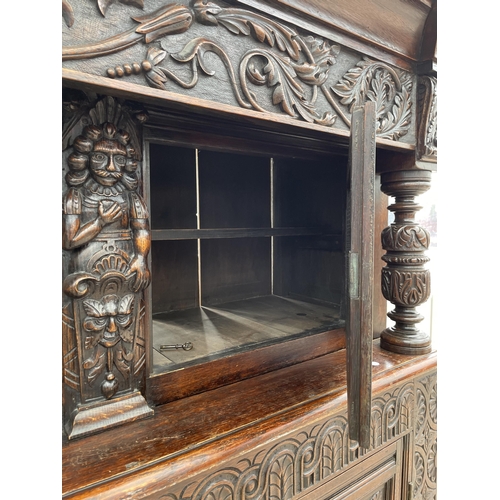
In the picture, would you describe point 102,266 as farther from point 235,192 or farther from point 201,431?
point 235,192

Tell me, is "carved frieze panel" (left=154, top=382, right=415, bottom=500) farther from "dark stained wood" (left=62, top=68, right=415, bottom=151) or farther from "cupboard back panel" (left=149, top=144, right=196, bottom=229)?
"cupboard back panel" (left=149, top=144, right=196, bottom=229)

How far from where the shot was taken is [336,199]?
1326 mm

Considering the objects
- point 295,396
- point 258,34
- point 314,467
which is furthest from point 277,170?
point 314,467

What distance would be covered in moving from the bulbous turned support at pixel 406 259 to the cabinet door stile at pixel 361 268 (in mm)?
524

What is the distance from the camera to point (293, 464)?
2.46 feet

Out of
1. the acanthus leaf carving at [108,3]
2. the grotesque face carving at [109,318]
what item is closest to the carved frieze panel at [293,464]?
the grotesque face carving at [109,318]

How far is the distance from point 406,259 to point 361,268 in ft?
1.79

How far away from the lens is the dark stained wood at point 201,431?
57 centimetres

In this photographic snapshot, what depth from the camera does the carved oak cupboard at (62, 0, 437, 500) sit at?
1.94 feet

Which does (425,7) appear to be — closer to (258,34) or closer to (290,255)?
(258,34)

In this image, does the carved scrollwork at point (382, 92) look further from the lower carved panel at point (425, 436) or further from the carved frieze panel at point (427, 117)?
the lower carved panel at point (425, 436)

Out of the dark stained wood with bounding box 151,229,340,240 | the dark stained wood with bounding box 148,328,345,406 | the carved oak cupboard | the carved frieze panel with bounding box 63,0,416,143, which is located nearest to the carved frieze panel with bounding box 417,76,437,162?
the carved oak cupboard

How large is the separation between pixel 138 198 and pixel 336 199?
0.84m

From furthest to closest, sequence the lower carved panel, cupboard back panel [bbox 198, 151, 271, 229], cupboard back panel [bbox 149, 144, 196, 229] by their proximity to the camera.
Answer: cupboard back panel [bbox 198, 151, 271, 229] < cupboard back panel [bbox 149, 144, 196, 229] < the lower carved panel
